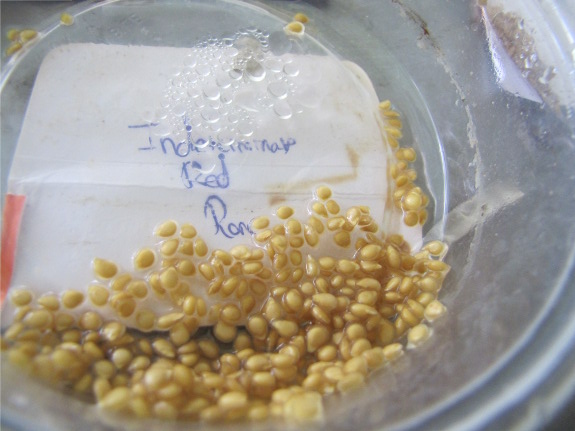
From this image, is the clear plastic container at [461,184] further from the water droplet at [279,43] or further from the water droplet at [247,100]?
the water droplet at [247,100]

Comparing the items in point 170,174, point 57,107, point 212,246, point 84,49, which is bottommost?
point 212,246

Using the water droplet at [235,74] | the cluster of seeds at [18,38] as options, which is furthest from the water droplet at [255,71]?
the cluster of seeds at [18,38]

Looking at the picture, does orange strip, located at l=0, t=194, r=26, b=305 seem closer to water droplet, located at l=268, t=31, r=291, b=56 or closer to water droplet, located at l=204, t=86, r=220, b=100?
water droplet, located at l=204, t=86, r=220, b=100

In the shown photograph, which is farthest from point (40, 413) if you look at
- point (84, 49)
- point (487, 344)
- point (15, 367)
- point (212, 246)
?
point (84, 49)

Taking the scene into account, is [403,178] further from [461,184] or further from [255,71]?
[255,71]

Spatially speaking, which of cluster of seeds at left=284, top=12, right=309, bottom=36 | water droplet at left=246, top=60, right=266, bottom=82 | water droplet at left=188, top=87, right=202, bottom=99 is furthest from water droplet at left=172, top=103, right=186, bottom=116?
cluster of seeds at left=284, top=12, right=309, bottom=36

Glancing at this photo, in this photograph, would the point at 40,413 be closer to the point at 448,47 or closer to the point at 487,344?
the point at 487,344
